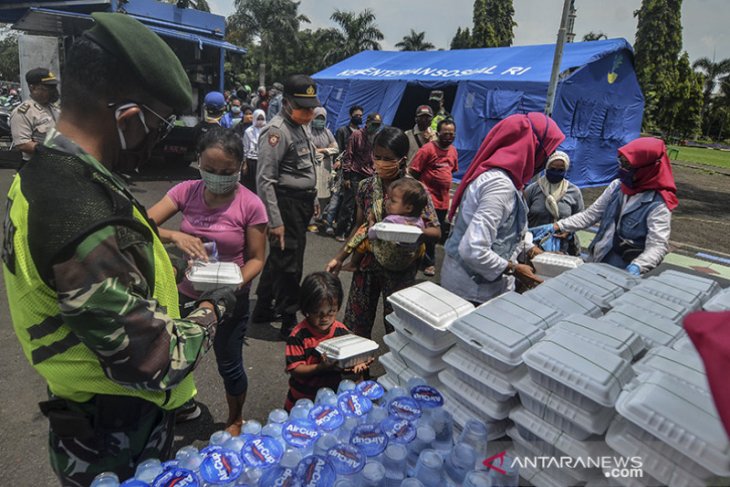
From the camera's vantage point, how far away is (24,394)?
305 cm

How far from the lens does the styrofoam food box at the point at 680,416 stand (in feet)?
3.17

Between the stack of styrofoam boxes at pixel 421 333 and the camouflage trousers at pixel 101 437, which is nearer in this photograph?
the camouflage trousers at pixel 101 437

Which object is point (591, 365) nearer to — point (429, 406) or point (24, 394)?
point (429, 406)

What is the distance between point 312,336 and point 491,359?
1196mm

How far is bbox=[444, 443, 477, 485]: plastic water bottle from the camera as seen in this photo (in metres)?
1.30

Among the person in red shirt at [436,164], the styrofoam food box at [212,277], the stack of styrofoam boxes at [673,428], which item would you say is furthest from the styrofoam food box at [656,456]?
the person in red shirt at [436,164]

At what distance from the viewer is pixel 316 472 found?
122 cm

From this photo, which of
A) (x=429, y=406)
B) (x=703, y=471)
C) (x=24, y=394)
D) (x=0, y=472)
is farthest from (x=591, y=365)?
(x=24, y=394)

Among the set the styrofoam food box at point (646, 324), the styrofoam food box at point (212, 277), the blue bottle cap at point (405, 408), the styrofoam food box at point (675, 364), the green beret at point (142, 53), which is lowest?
the blue bottle cap at point (405, 408)

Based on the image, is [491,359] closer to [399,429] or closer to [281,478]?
[399,429]

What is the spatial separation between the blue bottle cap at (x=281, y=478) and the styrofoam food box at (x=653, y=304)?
4.11 ft

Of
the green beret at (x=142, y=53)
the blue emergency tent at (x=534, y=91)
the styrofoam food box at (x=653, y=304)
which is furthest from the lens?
the blue emergency tent at (x=534, y=91)

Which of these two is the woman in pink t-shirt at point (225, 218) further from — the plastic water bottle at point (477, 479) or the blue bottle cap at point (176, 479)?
the plastic water bottle at point (477, 479)

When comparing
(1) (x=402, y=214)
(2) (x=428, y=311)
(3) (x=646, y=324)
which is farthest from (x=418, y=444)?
(1) (x=402, y=214)
